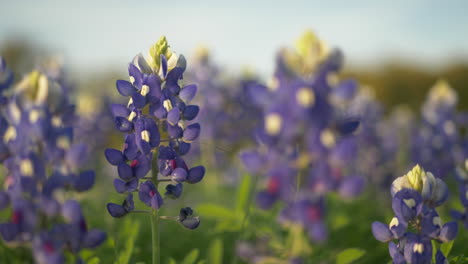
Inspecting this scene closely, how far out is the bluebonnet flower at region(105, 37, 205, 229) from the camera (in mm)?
2121

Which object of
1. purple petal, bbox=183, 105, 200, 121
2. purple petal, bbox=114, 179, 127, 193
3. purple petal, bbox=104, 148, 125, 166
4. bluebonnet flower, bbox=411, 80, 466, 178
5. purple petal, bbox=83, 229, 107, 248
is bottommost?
purple petal, bbox=83, 229, 107, 248

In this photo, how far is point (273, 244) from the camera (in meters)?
2.97

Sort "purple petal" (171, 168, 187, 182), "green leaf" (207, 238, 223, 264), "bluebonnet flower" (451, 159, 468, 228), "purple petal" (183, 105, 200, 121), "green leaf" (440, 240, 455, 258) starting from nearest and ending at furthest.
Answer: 1. "purple petal" (171, 168, 187, 182)
2. "purple petal" (183, 105, 200, 121)
3. "green leaf" (440, 240, 455, 258)
4. "bluebonnet flower" (451, 159, 468, 228)
5. "green leaf" (207, 238, 223, 264)

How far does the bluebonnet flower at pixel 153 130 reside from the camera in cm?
212

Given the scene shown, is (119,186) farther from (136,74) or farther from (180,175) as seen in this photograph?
(136,74)

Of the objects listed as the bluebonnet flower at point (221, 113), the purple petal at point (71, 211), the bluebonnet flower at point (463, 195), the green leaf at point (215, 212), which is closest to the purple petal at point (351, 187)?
the bluebonnet flower at point (463, 195)

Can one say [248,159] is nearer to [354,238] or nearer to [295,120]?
[295,120]

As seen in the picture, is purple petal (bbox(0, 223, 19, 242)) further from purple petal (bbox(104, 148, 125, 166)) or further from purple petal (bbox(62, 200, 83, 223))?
purple petal (bbox(104, 148, 125, 166))

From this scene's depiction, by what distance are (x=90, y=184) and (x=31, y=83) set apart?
560 mm

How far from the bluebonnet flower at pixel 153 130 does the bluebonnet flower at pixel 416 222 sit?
0.92 m

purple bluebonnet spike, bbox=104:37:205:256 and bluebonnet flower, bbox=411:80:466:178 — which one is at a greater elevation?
bluebonnet flower, bbox=411:80:466:178

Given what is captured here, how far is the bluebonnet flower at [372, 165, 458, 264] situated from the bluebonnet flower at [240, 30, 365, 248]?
43 centimetres

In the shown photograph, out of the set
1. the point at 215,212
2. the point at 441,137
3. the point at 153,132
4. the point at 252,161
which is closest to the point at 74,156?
the point at 153,132

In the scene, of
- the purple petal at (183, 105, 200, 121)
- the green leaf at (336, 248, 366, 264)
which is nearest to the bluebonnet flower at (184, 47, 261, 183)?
the green leaf at (336, 248, 366, 264)
